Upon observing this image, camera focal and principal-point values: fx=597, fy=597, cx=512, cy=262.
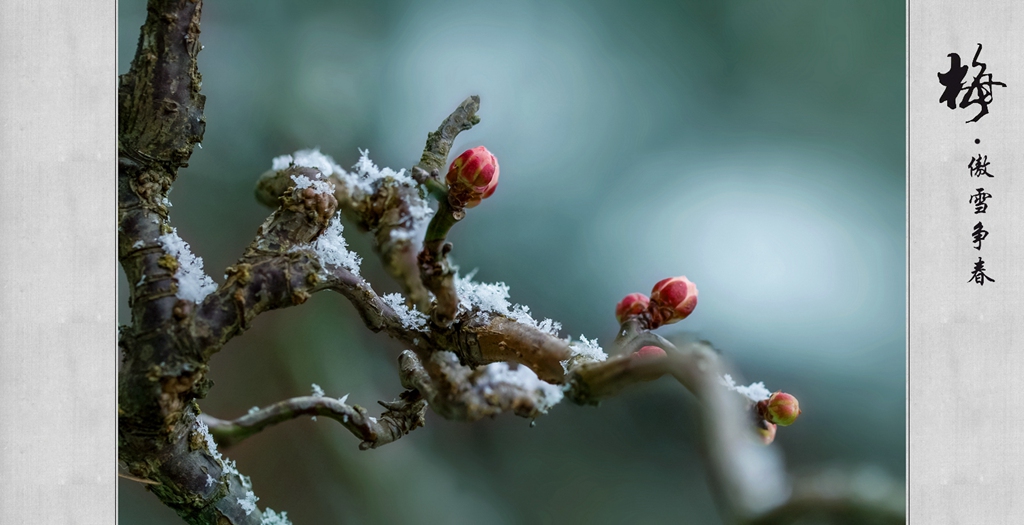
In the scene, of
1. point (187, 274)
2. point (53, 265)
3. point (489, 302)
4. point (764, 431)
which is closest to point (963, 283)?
point (764, 431)

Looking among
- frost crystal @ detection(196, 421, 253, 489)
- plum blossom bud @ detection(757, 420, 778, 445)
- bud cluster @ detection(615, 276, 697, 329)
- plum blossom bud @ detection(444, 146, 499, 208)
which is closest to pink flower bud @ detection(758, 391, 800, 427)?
plum blossom bud @ detection(757, 420, 778, 445)

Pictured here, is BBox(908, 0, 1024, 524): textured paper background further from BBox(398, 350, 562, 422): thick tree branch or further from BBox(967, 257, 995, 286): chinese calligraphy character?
BBox(398, 350, 562, 422): thick tree branch

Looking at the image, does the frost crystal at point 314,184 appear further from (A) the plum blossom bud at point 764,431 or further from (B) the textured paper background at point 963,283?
(B) the textured paper background at point 963,283

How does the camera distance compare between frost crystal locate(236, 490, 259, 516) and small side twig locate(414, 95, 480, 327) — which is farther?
frost crystal locate(236, 490, 259, 516)

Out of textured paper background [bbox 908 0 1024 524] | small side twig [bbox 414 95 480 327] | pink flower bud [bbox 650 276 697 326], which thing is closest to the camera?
small side twig [bbox 414 95 480 327]

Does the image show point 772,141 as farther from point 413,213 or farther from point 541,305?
point 413,213

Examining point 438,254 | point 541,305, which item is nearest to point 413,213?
point 438,254

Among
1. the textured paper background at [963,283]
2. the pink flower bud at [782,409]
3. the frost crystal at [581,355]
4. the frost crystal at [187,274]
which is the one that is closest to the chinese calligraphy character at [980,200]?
the textured paper background at [963,283]
